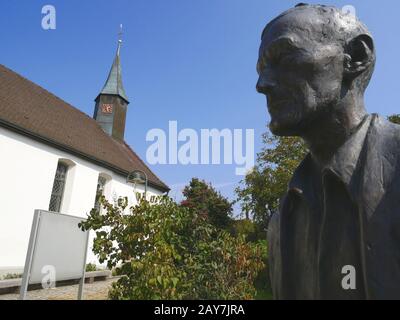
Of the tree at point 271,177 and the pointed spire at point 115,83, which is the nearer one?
A: the tree at point 271,177

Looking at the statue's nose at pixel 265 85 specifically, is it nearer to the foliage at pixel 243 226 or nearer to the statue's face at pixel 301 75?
the statue's face at pixel 301 75

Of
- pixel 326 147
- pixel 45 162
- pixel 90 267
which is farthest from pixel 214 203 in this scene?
pixel 326 147

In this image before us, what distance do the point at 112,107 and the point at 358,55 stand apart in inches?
1215

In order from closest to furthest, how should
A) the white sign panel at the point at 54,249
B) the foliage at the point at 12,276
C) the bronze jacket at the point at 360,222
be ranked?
the bronze jacket at the point at 360,222 → the white sign panel at the point at 54,249 → the foliage at the point at 12,276

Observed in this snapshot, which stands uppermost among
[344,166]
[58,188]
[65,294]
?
[58,188]

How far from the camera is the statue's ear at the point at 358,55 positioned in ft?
4.27

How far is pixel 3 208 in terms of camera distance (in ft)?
46.0

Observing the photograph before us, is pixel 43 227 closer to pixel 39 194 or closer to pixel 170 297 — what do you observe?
pixel 170 297

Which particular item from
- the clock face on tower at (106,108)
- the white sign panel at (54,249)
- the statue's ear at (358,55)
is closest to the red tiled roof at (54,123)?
the clock face on tower at (106,108)

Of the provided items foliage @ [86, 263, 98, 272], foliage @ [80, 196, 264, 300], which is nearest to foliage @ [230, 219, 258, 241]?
foliage @ [86, 263, 98, 272]

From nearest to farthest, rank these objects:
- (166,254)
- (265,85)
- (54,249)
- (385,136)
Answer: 1. (385,136)
2. (265,85)
3. (166,254)
4. (54,249)

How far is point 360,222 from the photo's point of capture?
1.09 metres

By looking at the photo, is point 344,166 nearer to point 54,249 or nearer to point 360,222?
point 360,222

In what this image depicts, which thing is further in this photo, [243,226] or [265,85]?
[243,226]
